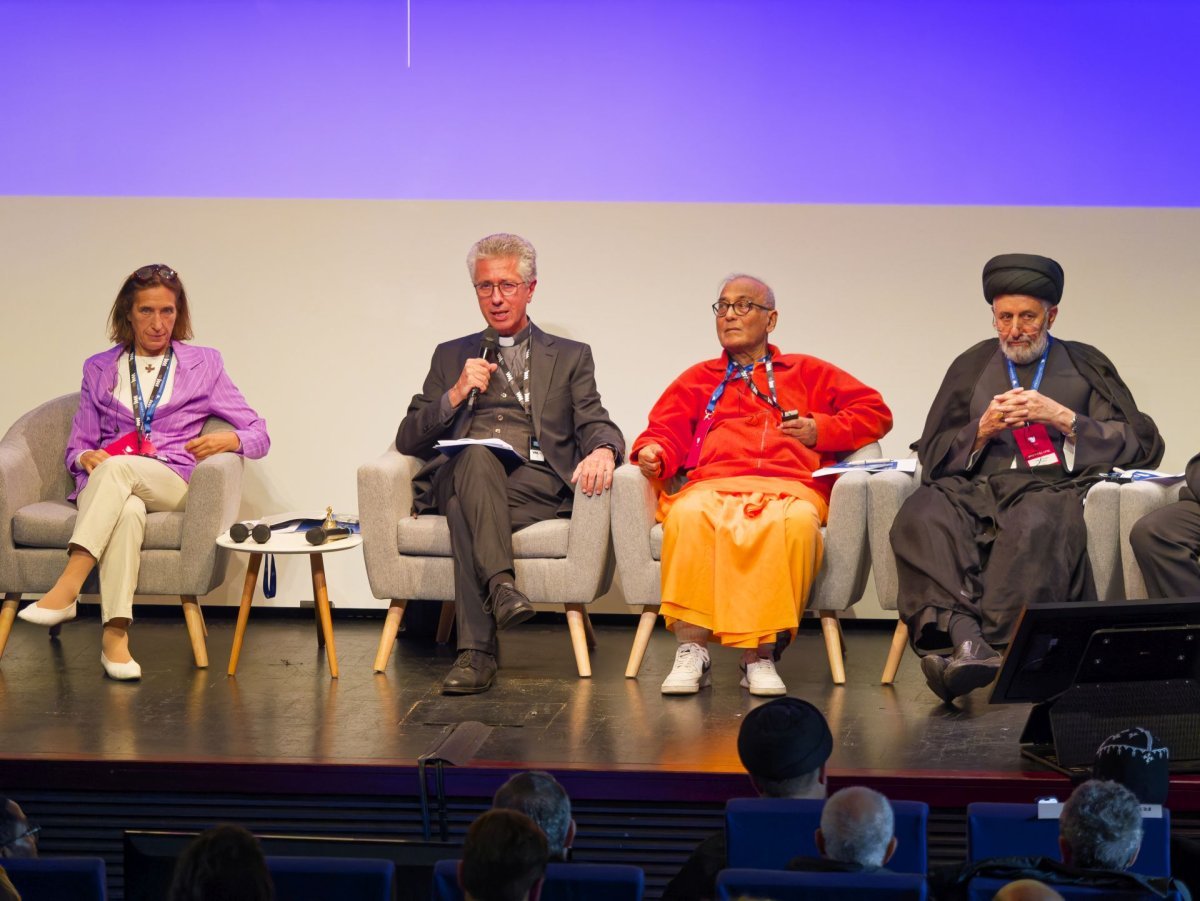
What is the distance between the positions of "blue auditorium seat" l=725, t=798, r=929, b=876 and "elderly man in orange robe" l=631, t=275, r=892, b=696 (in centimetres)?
193

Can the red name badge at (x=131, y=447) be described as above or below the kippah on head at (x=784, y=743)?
above

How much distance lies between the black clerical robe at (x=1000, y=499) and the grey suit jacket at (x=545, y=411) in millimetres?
1076

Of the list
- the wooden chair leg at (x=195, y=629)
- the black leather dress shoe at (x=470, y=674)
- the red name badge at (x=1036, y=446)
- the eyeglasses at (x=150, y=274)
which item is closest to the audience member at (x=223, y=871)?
the black leather dress shoe at (x=470, y=674)

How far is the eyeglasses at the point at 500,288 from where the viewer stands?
5.22m

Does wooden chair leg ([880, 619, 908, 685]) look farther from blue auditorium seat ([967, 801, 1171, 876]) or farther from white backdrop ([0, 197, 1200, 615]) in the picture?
blue auditorium seat ([967, 801, 1171, 876])

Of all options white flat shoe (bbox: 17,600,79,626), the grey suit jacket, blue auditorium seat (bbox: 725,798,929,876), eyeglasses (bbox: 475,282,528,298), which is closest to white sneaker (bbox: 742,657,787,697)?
the grey suit jacket

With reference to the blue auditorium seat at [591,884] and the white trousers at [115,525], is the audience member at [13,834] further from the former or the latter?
the white trousers at [115,525]

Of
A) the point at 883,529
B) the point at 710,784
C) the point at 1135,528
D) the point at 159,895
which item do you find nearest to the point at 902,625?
the point at 883,529

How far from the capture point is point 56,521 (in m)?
5.06

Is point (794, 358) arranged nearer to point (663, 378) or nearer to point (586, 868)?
point (663, 378)

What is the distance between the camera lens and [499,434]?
5.25 metres

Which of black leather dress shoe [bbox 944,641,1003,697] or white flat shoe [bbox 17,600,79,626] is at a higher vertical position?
white flat shoe [bbox 17,600,79,626]

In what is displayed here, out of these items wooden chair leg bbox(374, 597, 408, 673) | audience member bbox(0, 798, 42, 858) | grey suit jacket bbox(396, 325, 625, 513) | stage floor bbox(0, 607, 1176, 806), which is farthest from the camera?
grey suit jacket bbox(396, 325, 625, 513)

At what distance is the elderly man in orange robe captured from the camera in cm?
461
